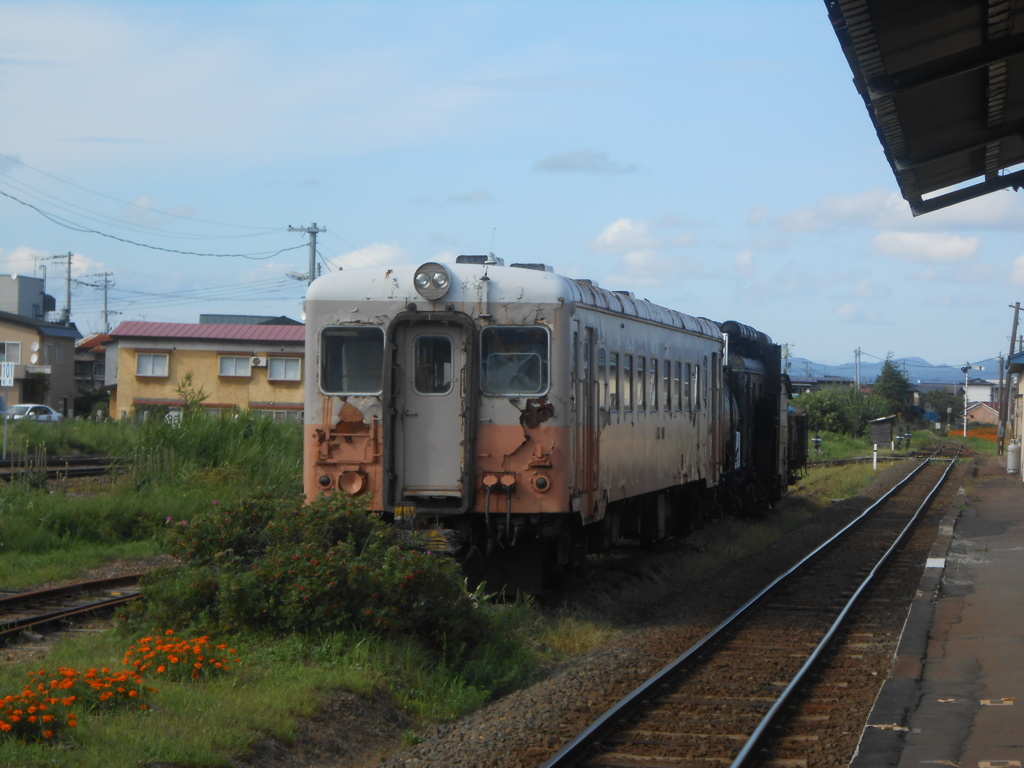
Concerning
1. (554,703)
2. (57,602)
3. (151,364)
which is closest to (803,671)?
(554,703)

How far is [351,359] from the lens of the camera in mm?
11539

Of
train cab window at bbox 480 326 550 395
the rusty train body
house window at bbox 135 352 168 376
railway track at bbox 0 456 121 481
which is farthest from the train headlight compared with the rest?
house window at bbox 135 352 168 376

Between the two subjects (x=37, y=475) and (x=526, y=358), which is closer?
(x=526, y=358)

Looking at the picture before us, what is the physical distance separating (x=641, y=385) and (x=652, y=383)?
1.78 ft

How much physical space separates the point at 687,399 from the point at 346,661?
9089mm

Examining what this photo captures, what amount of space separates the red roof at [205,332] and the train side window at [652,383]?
35326 millimetres

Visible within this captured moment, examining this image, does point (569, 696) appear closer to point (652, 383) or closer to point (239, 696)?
point (239, 696)

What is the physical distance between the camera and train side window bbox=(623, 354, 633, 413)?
A: 44.1 ft

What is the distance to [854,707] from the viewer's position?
333 inches

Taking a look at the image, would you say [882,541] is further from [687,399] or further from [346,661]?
[346,661]

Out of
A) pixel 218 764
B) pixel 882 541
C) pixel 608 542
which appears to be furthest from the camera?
pixel 882 541

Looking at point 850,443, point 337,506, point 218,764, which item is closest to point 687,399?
point 337,506

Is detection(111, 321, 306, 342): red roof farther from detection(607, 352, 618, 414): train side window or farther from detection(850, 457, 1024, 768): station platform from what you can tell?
detection(607, 352, 618, 414): train side window

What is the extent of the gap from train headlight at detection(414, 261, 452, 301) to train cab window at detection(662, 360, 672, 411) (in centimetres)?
488
